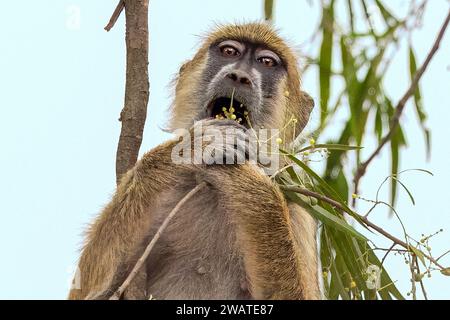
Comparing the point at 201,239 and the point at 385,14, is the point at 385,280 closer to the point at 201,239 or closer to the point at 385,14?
the point at 201,239

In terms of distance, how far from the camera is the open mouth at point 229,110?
6417mm

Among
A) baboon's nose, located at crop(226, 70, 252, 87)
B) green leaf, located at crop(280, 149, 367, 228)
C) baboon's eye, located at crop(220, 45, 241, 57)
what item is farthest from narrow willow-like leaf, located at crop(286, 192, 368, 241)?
baboon's eye, located at crop(220, 45, 241, 57)

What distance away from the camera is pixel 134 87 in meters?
6.00

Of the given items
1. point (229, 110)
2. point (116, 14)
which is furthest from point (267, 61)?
point (116, 14)

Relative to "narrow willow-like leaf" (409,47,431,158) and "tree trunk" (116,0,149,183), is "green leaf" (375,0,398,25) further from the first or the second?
"tree trunk" (116,0,149,183)

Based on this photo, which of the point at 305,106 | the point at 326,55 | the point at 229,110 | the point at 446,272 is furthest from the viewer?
the point at 326,55

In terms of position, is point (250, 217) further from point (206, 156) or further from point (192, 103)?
point (192, 103)

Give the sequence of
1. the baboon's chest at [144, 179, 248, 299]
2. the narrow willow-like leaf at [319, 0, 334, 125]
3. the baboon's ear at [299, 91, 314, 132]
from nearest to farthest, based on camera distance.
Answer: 1. the baboon's chest at [144, 179, 248, 299]
2. the baboon's ear at [299, 91, 314, 132]
3. the narrow willow-like leaf at [319, 0, 334, 125]

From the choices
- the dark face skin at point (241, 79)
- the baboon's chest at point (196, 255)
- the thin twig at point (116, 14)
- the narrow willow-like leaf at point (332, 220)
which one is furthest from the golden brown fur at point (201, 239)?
the thin twig at point (116, 14)

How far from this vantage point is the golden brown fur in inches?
232

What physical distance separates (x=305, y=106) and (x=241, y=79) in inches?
39.3

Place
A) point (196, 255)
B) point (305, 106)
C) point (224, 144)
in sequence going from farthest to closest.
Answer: point (305, 106)
point (196, 255)
point (224, 144)

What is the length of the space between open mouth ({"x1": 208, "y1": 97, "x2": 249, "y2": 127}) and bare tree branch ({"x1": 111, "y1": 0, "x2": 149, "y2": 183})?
1.92 ft

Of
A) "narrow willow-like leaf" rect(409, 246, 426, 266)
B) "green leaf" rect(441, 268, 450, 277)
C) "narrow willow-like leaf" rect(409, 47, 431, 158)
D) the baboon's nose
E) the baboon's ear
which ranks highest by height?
"narrow willow-like leaf" rect(409, 47, 431, 158)
